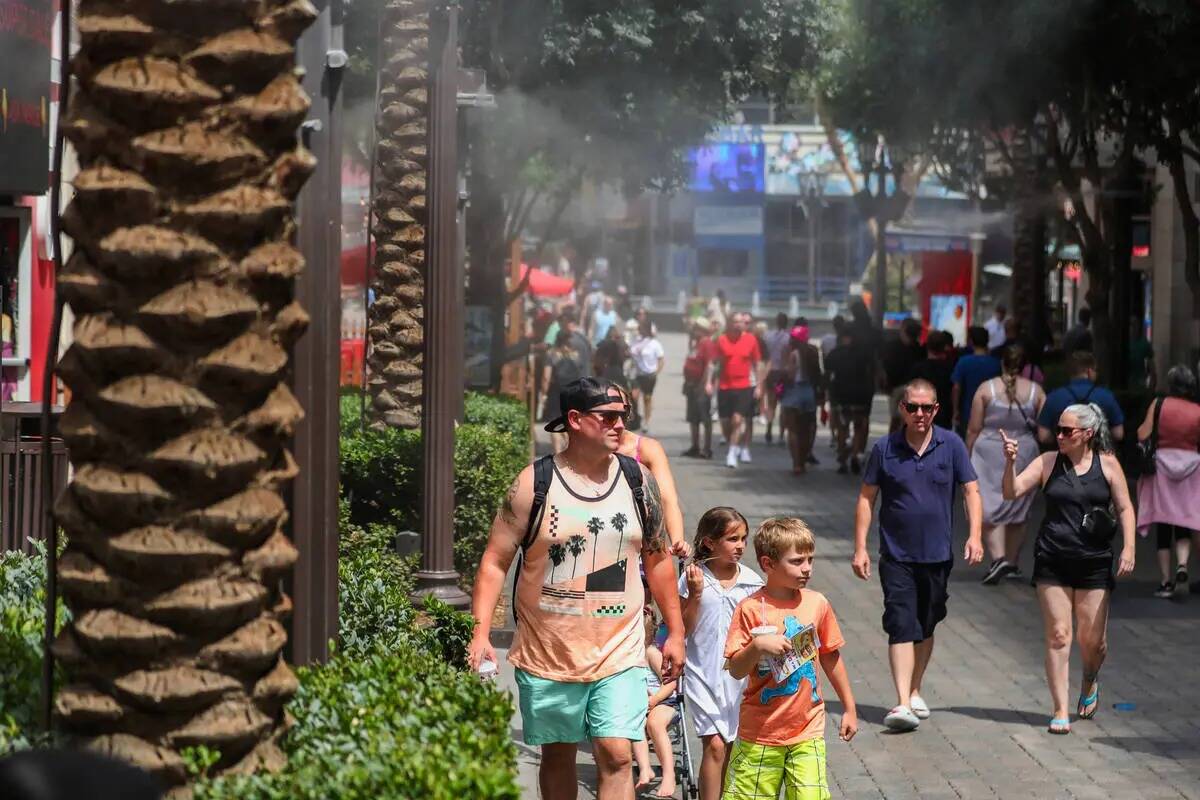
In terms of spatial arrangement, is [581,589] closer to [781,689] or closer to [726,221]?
[781,689]

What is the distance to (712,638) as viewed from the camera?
724 cm

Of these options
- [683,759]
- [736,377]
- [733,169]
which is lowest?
[683,759]

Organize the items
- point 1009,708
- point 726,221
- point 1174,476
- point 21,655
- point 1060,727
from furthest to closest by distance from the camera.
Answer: point 726,221 → point 1174,476 → point 1009,708 → point 1060,727 → point 21,655

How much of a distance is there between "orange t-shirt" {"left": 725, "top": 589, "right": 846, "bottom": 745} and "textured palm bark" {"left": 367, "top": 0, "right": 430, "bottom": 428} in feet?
26.4

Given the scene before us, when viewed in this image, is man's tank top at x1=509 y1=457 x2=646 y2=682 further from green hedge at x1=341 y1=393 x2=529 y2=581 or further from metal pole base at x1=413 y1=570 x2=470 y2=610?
green hedge at x1=341 y1=393 x2=529 y2=581

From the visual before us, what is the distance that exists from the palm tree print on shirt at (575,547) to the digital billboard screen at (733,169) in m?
71.4

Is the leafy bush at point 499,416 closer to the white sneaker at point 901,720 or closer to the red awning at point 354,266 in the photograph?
the white sneaker at point 901,720

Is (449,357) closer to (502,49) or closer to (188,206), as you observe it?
(188,206)

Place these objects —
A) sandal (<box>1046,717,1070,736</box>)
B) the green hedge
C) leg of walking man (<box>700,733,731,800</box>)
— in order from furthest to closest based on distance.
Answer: the green hedge < sandal (<box>1046,717,1070,736</box>) < leg of walking man (<box>700,733,731,800</box>)

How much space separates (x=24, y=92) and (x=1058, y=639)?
6.12m

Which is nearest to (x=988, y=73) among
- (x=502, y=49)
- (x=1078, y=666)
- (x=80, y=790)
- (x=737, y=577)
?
(x=502, y=49)

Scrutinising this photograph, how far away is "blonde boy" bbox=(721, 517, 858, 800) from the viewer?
638 cm

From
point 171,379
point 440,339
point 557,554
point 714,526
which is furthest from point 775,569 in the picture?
point 440,339

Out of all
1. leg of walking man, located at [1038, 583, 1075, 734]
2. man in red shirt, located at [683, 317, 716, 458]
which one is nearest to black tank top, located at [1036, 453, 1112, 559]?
leg of walking man, located at [1038, 583, 1075, 734]
